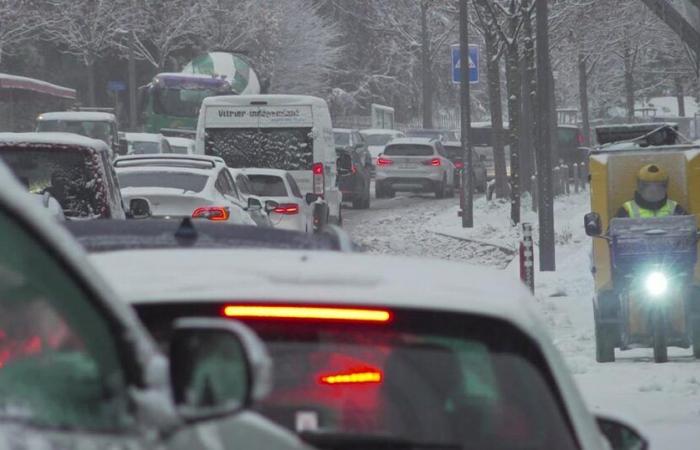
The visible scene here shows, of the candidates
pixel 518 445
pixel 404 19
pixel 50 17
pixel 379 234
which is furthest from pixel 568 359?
pixel 404 19

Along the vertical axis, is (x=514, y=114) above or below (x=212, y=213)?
above

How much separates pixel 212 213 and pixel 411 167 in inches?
1094

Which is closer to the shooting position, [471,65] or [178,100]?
[471,65]


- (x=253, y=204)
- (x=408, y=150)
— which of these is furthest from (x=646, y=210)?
(x=408, y=150)

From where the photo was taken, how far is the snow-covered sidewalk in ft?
33.9

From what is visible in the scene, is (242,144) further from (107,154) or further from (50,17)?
(50,17)

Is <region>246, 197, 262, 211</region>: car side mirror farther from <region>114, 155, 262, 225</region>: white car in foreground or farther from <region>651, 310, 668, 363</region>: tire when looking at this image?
<region>651, 310, 668, 363</region>: tire

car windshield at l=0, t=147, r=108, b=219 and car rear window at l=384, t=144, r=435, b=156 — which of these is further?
car rear window at l=384, t=144, r=435, b=156

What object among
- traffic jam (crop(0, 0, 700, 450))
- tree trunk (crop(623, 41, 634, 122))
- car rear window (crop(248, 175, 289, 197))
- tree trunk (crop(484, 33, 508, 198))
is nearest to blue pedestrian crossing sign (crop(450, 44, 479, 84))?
traffic jam (crop(0, 0, 700, 450))

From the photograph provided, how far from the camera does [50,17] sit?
65188 millimetres

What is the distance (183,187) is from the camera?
64.7 feet

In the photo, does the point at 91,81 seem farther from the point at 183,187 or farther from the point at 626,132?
the point at 626,132

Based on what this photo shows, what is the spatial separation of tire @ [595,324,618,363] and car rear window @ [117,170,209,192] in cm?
691

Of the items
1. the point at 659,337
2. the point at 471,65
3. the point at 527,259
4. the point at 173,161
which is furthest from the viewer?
the point at 471,65
